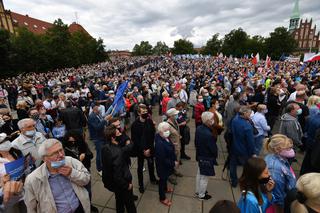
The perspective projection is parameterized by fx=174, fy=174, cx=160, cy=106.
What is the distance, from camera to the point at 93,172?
4.89 m

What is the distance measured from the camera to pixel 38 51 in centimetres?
3300

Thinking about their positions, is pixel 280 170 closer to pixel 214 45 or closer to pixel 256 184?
pixel 256 184

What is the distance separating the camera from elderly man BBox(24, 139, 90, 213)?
6.86 ft

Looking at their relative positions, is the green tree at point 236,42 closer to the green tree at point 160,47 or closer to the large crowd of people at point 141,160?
the green tree at point 160,47

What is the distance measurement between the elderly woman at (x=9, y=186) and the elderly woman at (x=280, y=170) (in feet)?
10.9

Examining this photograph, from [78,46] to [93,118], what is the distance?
158 ft

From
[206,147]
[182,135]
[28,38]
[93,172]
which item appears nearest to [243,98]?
[182,135]

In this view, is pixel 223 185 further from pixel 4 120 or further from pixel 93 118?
pixel 4 120

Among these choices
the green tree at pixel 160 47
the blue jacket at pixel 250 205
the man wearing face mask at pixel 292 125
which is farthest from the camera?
the green tree at pixel 160 47

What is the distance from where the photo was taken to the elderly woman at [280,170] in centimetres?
→ 236

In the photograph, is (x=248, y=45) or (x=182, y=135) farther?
(x=248, y=45)

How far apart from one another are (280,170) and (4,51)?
3683 cm

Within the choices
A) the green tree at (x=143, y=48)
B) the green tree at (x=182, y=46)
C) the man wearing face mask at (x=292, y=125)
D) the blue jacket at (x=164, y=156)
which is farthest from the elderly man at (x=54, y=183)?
the green tree at (x=143, y=48)

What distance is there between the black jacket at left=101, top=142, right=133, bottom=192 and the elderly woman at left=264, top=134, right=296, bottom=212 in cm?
213
